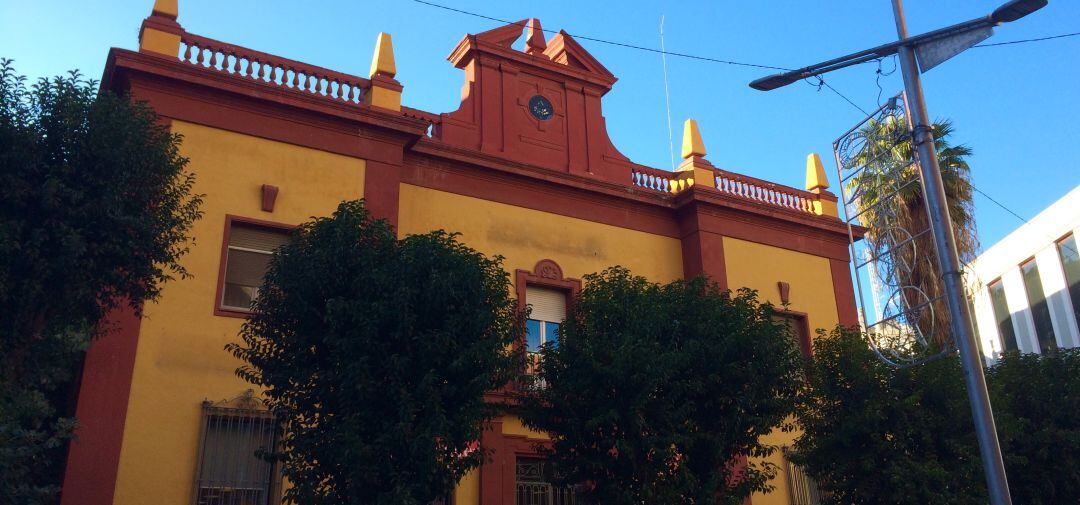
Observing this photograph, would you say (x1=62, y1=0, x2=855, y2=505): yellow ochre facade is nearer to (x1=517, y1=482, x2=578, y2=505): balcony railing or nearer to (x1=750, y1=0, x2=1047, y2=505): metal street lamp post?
(x1=517, y1=482, x2=578, y2=505): balcony railing

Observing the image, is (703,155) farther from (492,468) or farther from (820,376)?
(492,468)

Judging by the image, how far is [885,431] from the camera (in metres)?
15.4

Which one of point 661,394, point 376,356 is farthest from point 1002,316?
point 376,356

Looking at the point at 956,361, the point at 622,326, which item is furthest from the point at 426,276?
the point at 956,361

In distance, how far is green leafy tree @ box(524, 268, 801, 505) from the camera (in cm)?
1362

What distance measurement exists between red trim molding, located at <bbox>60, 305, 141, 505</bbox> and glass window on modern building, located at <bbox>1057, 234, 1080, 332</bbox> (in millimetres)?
24311

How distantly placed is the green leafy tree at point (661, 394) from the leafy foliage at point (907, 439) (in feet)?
4.16

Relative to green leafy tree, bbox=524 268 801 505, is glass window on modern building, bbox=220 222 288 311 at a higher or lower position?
higher

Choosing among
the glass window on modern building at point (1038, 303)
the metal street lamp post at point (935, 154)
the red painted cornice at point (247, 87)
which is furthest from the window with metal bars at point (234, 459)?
the glass window on modern building at point (1038, 303)

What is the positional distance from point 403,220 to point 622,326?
4865 millimetres

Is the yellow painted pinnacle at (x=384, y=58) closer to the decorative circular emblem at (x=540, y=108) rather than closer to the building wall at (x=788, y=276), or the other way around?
the decorative circular emblem at (x=540, y=108)

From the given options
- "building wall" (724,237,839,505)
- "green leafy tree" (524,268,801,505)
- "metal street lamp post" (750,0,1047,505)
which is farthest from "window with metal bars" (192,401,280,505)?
"building wall" (724,237,839,505)

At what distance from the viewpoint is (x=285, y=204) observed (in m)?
16.4

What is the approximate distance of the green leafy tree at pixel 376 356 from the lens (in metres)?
11.3
